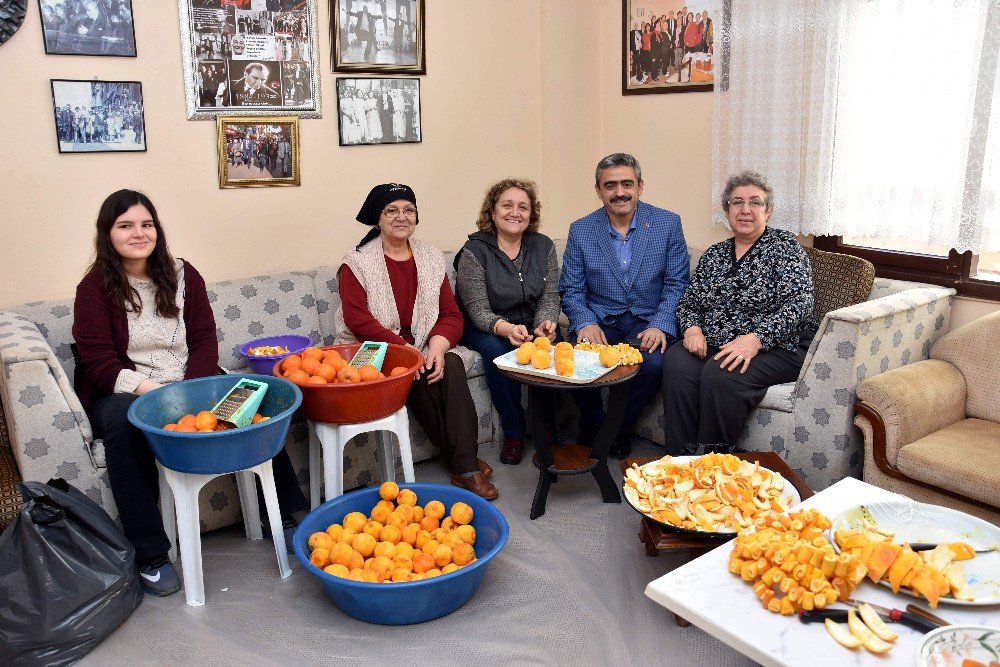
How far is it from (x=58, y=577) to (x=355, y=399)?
0.95m

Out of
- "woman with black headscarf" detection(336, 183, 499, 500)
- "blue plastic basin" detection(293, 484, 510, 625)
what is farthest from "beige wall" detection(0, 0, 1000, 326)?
"blue plastic basin" detection(293, 484, 510, 625)

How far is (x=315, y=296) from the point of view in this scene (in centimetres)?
356

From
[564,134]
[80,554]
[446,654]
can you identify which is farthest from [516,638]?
[564,134]

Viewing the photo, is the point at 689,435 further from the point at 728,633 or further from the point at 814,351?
the point at 728,633

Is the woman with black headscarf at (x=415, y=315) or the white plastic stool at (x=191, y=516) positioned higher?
the woman with black headscarf at (x=415, y=315)

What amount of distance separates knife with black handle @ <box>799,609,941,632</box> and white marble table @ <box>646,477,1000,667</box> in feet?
0.04

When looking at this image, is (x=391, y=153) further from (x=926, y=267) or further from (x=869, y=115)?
(x=926, y=267)

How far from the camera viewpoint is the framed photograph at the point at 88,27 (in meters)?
3.04

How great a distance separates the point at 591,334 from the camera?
344 cm

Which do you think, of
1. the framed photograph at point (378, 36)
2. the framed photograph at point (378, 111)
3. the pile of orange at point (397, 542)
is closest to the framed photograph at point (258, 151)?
the framed photograph at point (378, 111)

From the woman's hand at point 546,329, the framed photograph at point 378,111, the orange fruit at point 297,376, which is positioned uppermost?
the framed photograph at point 378,111

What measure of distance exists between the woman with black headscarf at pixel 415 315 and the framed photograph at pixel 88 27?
1158 millimetres

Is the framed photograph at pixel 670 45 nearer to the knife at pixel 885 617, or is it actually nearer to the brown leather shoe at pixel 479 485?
the brown leather shoe at pixel 479 485

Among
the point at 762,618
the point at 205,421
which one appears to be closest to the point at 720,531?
the point at 762,618
